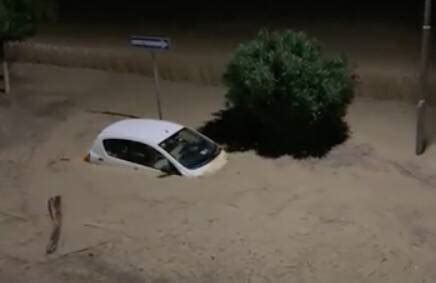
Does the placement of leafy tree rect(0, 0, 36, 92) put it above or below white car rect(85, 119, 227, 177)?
above

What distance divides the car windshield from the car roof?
0.43 feet

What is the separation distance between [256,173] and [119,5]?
15909 mm

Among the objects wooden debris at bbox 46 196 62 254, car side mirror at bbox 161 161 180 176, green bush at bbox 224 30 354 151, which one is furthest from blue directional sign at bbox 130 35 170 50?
wooden debris at bbox 46 196 62 254

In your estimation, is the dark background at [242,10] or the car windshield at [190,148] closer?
the car windshield at [190,148]

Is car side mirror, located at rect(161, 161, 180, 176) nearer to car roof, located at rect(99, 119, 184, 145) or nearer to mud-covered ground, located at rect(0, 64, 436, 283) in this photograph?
mud-covered ground, located at rect(0, 64, 436, 283)

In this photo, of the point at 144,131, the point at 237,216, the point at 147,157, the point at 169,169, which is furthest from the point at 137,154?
the point at 237,216

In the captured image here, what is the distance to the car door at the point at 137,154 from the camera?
15242mm

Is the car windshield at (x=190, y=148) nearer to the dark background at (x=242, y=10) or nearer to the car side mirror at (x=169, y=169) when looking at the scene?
the car side mirror at (x=169, y=169)

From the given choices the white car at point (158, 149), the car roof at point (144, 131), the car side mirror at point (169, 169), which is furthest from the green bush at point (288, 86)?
the car side mirror at point (169, 169)

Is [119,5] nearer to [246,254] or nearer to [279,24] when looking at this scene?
[279,24]

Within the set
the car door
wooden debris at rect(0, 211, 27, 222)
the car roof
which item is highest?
the car roof

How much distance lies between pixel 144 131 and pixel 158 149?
0.66 m

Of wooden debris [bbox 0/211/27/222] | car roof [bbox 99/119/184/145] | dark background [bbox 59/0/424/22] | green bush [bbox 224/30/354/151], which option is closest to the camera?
wooden debris [bbox 0/211/27/222]

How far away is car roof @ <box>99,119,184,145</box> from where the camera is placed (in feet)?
50.6
